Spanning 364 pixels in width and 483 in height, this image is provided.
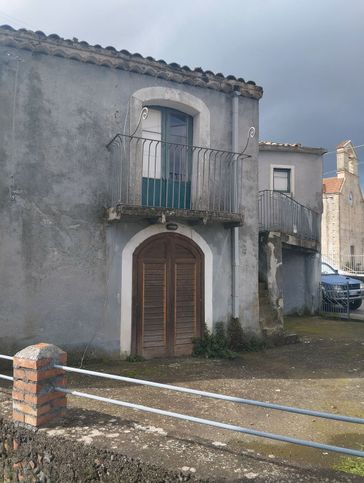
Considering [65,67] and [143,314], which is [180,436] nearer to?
[143,314]

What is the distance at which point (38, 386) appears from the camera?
12.7 ft

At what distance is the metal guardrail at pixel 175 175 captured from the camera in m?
7.78

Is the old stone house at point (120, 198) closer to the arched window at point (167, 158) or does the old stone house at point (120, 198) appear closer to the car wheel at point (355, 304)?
the arched window at point (167, 158)

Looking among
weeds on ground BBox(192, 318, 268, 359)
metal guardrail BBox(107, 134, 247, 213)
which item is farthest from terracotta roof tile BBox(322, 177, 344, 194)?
weeds on ground BBox(192, 318, 268, 359)

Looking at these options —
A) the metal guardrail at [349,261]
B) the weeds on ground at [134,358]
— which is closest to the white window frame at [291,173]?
the weeds on ground at [134,358]

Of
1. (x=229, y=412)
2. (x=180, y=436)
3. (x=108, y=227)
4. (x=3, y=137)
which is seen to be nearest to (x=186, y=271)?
(x=108, y=227)

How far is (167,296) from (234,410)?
10.6 feet

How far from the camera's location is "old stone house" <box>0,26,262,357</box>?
6.98 metres

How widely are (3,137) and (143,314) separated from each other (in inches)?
157

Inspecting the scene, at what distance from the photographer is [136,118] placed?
798cm

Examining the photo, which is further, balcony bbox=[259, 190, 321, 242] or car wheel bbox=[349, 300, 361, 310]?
car wheel bbox=[349, 300, 361, 310]

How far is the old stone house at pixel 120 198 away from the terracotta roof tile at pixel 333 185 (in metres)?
29.1

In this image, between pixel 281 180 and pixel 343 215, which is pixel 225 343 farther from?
pixel 343 215

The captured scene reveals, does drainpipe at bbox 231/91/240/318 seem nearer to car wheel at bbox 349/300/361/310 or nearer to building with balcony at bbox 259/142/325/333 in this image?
building with balcony at bbox 259/142/325/333
